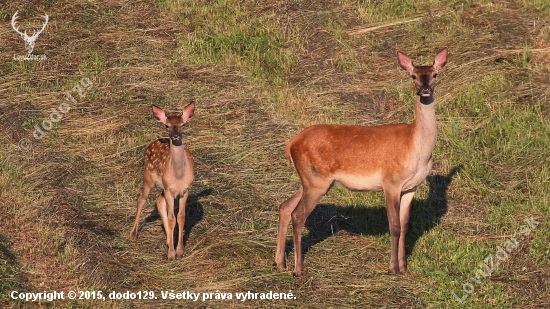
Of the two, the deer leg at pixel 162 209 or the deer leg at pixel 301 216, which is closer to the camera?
the deer leg at pixel 301 216

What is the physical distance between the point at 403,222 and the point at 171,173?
2654 millimetres

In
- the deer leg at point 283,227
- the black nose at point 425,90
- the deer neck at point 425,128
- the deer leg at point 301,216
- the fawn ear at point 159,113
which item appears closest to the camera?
the black nose at point 425,90

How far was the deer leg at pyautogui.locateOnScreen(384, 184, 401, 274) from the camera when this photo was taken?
33.9ft

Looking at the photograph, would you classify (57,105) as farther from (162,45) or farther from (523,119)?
(523,119)

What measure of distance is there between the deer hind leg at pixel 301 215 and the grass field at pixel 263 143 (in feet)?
0.45

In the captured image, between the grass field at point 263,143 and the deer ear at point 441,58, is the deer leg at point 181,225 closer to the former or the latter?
the grass field at point 263,143

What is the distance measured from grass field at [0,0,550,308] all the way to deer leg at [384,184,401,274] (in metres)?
0.21

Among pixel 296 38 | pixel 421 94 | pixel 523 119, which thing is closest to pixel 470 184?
pixel 523 119

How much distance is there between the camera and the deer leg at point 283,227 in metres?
10.6

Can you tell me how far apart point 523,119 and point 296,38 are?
451 cm

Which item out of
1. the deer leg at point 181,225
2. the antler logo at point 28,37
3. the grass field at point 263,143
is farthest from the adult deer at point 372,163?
the antler logo at point 28,37

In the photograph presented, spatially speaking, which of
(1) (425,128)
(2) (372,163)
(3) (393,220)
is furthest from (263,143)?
(1) (425,128)

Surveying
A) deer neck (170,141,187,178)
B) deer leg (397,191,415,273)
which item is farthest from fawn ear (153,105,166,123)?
deer leg (397,191,415,273)

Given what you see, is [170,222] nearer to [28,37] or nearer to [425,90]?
[425,90]
